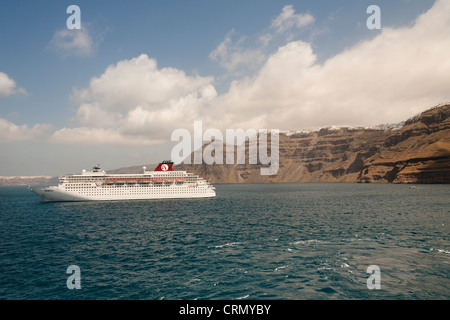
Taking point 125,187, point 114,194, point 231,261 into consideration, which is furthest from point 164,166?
point 231,261

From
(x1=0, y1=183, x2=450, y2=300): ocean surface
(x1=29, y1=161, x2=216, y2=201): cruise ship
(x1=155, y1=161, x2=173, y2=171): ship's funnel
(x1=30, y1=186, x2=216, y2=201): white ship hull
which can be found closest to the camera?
(x1=0, y1=183, x2=450, y2=300): ocean surface

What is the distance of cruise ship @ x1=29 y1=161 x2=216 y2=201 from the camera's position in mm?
81750

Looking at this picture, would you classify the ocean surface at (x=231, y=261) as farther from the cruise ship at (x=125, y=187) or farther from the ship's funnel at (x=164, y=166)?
the ship's funnel at (x=164, y=166)

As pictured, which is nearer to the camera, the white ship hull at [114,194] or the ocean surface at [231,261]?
the ocean surface at [231,261]

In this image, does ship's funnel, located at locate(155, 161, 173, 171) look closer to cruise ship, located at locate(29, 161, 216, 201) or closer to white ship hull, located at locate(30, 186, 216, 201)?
cruise ship, located at locate(29, 161, 216, 201)

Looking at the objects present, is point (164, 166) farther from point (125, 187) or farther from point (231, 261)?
point (231, 261)

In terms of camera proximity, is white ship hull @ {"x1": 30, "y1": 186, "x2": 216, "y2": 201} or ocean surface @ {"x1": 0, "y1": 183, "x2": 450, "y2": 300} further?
white ship hull @ {"x1": 30, "y1": 186, "x2": 216, "y2": 201}

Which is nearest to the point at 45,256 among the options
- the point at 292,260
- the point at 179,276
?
the point at 179,276

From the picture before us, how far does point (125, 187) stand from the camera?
87000 millimetres

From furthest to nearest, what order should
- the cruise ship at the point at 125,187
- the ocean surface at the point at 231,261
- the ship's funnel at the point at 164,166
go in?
the ship's funnel at the point at 164,166, the cruise ship at the point at 125,187, the ocean surface at the point at 231,261

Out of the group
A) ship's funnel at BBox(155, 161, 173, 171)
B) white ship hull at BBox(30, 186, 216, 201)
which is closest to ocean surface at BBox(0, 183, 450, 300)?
white ship hull at BBox(30, 186, 216, 201)

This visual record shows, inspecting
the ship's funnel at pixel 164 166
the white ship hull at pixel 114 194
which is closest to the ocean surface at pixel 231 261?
the white ship hull at pixel 114 194

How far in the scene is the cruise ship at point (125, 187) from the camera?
3219 inches

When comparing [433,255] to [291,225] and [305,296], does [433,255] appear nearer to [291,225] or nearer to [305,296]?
[305,296]
